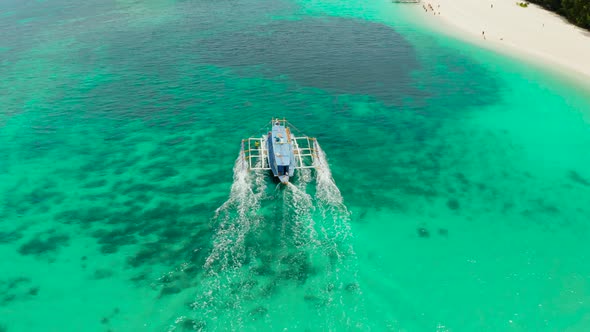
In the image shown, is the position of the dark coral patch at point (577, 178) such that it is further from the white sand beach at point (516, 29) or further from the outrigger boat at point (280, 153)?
the white sand beach at point (516, 29)

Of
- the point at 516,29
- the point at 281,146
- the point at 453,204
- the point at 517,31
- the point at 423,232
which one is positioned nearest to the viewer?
the point at 423,232

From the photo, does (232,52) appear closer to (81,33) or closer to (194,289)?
(81,33)

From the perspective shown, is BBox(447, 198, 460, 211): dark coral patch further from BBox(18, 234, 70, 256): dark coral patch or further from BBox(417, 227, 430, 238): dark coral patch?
BBox(18, 234, 70, 256): dark coral patch

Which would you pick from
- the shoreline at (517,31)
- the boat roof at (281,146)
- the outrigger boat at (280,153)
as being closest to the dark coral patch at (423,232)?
the outrigger boat at (280,153)

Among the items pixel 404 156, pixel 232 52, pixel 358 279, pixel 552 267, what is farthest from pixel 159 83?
pixel 552 267

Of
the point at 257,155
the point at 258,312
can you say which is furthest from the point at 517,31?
the point at 258,312

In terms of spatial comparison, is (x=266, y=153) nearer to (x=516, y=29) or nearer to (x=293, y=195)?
(x=293, y=195)
